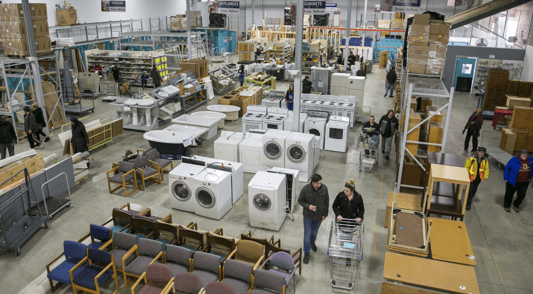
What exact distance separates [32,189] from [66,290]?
111 inches

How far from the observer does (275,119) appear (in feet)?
40.3

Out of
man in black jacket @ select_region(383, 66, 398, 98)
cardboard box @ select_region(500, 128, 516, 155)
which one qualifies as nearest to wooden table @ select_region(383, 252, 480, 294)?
cardboard box @ select_region(500, 128, 516, 155)

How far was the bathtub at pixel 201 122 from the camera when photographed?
13.2 meters

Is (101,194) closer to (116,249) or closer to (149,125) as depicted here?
(116,249)

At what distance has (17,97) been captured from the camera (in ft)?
46.9

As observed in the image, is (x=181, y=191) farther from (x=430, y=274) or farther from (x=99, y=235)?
(x=430, y=274)

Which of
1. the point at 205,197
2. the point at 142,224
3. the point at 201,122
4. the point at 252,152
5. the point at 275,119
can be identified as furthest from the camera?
the point at 201,122

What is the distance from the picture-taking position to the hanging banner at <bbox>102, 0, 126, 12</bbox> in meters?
23.5

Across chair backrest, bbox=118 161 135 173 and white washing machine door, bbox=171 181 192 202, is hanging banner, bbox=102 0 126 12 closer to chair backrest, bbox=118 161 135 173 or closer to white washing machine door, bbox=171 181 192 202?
chair backrest, bbox=118 161 135 173

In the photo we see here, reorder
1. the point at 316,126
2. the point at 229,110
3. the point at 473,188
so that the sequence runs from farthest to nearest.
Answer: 1. the point at 229,110
2. the point at 316,126
3. the point at 473,188

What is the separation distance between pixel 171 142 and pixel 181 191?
3.05 meters

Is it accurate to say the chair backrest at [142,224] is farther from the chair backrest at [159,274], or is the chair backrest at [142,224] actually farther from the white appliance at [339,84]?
the white appliance at [339,84]

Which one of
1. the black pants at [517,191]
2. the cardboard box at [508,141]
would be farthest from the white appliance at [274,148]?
the cardboard box at [508,141]

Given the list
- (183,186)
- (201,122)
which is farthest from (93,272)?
(201,122)
